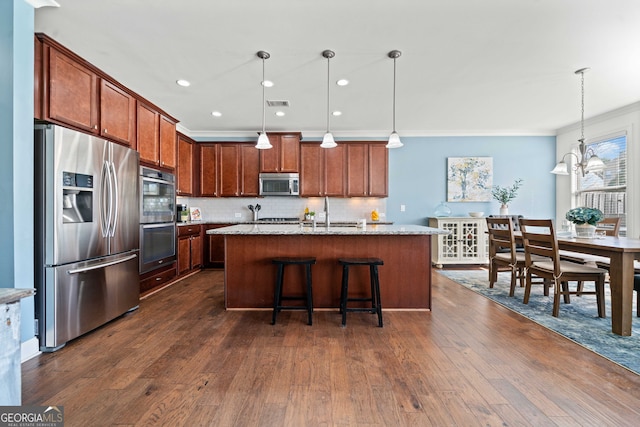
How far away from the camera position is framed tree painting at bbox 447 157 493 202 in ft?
18.4

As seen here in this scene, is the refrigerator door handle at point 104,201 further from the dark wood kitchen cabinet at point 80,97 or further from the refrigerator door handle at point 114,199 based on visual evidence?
the dark wood kitchen cabinet at point 80,97

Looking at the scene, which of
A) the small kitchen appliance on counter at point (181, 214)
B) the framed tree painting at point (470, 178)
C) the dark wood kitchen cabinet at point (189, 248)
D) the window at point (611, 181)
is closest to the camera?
the window at point (611, 181)

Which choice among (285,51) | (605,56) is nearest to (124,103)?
(285,51)

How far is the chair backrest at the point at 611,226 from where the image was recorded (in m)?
3.54

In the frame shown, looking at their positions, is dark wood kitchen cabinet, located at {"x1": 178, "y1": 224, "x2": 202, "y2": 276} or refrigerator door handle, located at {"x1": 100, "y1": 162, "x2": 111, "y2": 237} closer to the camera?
refrigerator door handle, located at {"x1": 100, "y1": 162, "x2": 111, "y2": 237}

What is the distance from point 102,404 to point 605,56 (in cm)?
488

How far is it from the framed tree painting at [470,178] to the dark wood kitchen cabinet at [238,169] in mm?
3717

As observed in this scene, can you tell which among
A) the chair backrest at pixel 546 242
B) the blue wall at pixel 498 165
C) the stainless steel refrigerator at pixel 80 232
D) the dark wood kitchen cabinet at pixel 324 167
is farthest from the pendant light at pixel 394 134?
the stainless steel refrigerator at pixel 80 232

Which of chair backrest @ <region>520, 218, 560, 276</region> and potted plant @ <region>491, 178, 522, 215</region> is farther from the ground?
potted plant @ <region>491, 178, 522, 215</region>

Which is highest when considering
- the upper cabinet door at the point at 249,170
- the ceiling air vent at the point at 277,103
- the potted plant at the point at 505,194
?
the ceiling air vent at the point at 277,103

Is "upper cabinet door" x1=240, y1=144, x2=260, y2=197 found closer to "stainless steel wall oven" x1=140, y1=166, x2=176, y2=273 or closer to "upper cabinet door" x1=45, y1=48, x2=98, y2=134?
"stainless steel wall oven" x1=140, y1=166, x2=176, y2=273

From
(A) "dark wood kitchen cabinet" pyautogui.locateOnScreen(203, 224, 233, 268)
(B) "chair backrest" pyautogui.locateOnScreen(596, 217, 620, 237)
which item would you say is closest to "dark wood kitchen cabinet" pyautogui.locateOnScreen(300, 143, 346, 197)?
(A) "dark wood kitchen cabinet" pyautogui.locateOnScreen(203, 224, 233, 268)

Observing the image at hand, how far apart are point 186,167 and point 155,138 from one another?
118cm

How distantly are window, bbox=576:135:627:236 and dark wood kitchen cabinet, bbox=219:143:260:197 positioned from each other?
5706 millimetres
